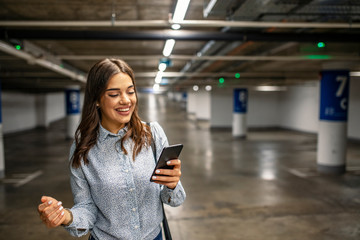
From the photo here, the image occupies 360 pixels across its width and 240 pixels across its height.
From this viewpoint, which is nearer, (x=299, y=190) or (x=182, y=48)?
(x=299, y=190)

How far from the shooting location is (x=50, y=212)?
1.14 metres

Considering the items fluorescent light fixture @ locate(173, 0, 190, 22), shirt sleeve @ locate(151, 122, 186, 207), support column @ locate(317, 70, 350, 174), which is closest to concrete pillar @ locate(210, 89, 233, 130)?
support column @ locate(317, 70, 350, 174)

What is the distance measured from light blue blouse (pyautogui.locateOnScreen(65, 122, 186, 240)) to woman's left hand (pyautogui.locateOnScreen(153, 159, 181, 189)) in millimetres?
77

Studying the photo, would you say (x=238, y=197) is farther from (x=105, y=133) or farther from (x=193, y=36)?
(x=105, y=133)

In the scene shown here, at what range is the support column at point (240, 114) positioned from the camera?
15977 mm

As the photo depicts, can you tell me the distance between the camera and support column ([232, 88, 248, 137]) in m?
16.0

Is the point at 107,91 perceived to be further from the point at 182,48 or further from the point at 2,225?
the point at 182,48

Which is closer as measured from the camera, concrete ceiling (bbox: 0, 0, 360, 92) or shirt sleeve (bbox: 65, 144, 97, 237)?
shirt sleeve (bbox: 65, 144, 97, 237)

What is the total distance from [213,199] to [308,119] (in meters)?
13.9

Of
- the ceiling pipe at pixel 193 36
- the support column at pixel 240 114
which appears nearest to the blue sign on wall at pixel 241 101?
the support column at pixel 240 114

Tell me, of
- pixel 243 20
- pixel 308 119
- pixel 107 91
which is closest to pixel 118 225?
pixel 107 91

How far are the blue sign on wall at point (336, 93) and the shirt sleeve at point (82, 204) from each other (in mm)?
8331

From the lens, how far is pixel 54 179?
25.4ft

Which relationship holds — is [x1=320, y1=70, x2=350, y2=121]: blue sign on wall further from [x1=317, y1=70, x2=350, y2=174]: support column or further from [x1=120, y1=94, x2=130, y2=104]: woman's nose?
[x1=120, y1=94, x2=130, y2=104]: woman's nose
